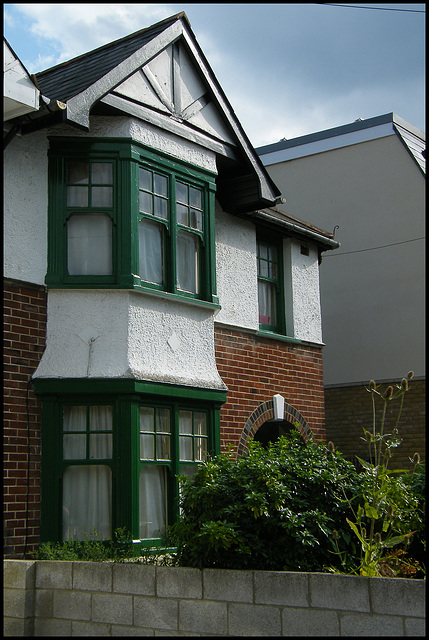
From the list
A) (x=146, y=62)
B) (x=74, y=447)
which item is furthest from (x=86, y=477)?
(x=146, y=62)

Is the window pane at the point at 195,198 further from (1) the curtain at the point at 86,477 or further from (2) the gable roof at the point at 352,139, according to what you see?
(2) the gable roof at the point at 352,139

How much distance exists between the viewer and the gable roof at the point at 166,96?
9.37 m

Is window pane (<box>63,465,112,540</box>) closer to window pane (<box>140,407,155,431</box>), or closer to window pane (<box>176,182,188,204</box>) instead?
window pane (<box>140,407,155,431</box>)

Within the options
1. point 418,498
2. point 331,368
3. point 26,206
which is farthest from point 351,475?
point 331,368

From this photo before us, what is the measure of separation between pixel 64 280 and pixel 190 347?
77.2 inches

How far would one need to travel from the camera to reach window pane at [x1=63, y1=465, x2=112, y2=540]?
8953mm

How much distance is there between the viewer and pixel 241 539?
21.9 feet

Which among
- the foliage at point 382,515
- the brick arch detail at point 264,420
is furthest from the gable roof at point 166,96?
the foliage at point 382,515

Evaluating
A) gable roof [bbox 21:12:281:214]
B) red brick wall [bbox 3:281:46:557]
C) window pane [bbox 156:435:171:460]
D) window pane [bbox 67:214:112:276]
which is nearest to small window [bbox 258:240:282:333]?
gable roof [bbox 21:12:281:214]

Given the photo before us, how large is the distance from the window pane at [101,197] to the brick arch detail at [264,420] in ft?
12.3

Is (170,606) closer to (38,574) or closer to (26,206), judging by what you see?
(38,574)

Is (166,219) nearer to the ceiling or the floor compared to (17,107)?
nearer to the floor

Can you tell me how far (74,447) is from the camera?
9.12 meters

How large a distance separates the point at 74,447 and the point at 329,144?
11.7 meters
